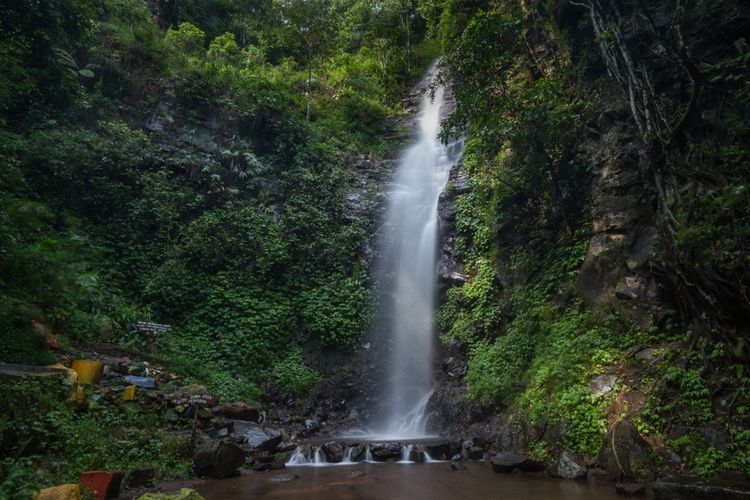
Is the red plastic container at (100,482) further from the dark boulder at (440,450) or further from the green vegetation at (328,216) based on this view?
the dark boulder at (440,450)

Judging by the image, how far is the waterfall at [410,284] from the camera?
12141 mm

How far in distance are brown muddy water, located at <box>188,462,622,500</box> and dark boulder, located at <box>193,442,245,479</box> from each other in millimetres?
190

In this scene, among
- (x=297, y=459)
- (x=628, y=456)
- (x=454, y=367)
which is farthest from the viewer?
(x=454, y=367)

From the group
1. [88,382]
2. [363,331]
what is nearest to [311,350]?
[363,331]

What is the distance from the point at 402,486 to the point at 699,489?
353cm

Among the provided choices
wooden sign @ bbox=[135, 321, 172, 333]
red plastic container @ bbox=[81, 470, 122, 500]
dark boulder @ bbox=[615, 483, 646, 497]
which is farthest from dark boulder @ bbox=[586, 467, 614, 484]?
wooden sign @ bbox=[135, 321, 172, 333]

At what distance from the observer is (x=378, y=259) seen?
51.0 ft

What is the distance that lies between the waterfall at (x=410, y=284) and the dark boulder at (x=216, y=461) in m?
4.86

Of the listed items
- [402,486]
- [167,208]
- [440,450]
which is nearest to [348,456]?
[440,450]

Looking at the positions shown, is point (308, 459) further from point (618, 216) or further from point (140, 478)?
point (618, 216)

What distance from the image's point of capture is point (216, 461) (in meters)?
6.71

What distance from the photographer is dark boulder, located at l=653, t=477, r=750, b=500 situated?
15.1 ft

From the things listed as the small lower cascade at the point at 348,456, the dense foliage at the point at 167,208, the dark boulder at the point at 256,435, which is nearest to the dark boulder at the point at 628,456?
the small lower cascade at the point at 348,456

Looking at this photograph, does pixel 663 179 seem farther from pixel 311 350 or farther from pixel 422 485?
pixel 311 350
